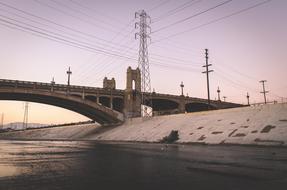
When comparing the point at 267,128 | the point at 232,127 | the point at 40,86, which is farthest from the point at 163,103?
the point at 267,128

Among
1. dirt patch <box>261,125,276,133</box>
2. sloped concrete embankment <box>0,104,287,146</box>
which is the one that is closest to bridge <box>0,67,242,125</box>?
sloped concrete embankment <box>0,104,287,146</box>

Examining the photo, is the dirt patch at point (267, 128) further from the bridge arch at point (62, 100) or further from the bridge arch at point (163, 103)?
the bridge arch at point (163, 103)

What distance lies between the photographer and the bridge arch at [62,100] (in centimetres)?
6426

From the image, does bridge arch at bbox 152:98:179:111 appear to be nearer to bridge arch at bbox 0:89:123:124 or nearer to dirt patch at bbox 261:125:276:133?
bridge arch at bbox 0:89:123:124

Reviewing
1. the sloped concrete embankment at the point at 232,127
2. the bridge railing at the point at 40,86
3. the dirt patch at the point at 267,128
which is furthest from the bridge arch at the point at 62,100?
the dirt patch at the point at 267,128

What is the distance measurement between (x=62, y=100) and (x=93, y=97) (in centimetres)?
1024

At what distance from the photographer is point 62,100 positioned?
70.4 m

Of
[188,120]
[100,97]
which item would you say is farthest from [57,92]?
[188,120]

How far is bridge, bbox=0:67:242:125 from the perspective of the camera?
65250 millimetres

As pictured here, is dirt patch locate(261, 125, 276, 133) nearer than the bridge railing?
Yes

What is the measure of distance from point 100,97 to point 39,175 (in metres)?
71.8

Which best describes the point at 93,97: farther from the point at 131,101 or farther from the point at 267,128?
the point at 267,128

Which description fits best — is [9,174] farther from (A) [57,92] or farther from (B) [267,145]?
(A) [57,92]

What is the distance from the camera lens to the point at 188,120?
164 feet
